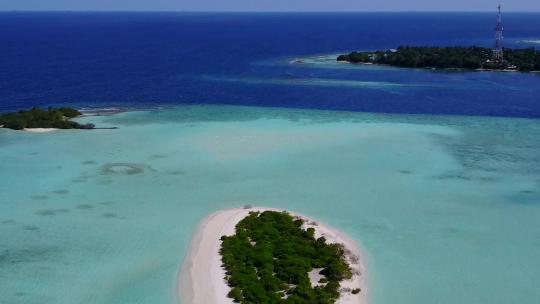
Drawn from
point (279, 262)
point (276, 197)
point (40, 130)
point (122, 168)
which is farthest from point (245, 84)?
point (279, 262)

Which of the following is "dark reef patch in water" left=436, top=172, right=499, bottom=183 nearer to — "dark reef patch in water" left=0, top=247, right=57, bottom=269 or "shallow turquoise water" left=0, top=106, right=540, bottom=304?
"shallow turquoise water" left=0, top=106, right=540, bottom=304

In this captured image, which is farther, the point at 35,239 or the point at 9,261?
the point at 35,239

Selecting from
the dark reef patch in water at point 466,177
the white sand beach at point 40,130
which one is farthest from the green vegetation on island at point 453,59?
the white sand beach at point 40,130

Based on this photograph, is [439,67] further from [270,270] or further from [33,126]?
[270,270]

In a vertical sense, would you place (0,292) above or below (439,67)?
below

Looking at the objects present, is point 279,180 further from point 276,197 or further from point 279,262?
point 279,262

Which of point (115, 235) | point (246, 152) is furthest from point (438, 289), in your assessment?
point (246, 152)

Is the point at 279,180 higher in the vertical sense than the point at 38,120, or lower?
lower
